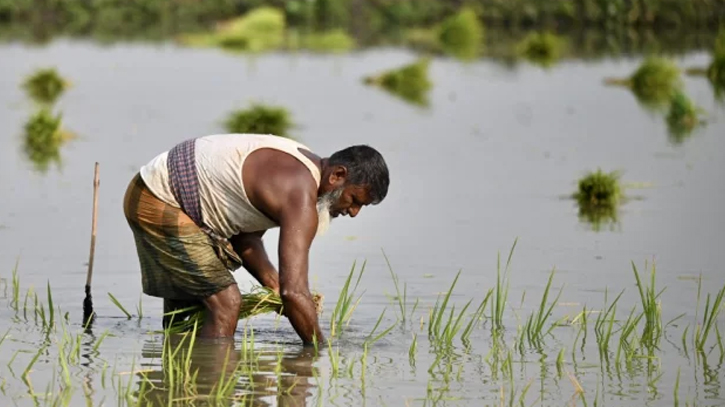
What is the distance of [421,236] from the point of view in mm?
11102

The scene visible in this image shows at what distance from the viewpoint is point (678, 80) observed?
77.6ft

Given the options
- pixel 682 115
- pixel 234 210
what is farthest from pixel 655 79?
pixel 234 210

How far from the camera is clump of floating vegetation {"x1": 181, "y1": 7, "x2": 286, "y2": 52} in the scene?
32438 millimetres

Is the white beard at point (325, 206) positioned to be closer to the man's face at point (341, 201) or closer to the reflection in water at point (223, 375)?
the man's face at point (341, 201)

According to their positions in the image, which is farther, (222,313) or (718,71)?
(718,71)

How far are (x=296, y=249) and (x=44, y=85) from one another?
48.8ft

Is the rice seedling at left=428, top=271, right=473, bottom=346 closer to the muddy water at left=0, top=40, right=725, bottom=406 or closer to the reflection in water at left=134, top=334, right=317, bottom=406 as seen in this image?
the muddy water at left=0, top=40, right=725, bottom=406

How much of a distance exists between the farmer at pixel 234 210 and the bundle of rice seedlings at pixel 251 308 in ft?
0.20

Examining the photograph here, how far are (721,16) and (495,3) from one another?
643cm

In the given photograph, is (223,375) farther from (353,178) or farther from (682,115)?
(682,115)

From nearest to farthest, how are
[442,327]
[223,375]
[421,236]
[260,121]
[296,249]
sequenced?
[223,375]
[296,249]
[442,327]
[421,236]
[260,121]

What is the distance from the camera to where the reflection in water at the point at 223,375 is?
6.36 metres

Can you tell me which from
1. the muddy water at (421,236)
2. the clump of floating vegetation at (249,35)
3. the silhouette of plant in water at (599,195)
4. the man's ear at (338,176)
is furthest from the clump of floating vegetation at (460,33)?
the man's ear at (338,176)

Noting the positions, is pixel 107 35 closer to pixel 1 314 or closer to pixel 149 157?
pixel 149 157
